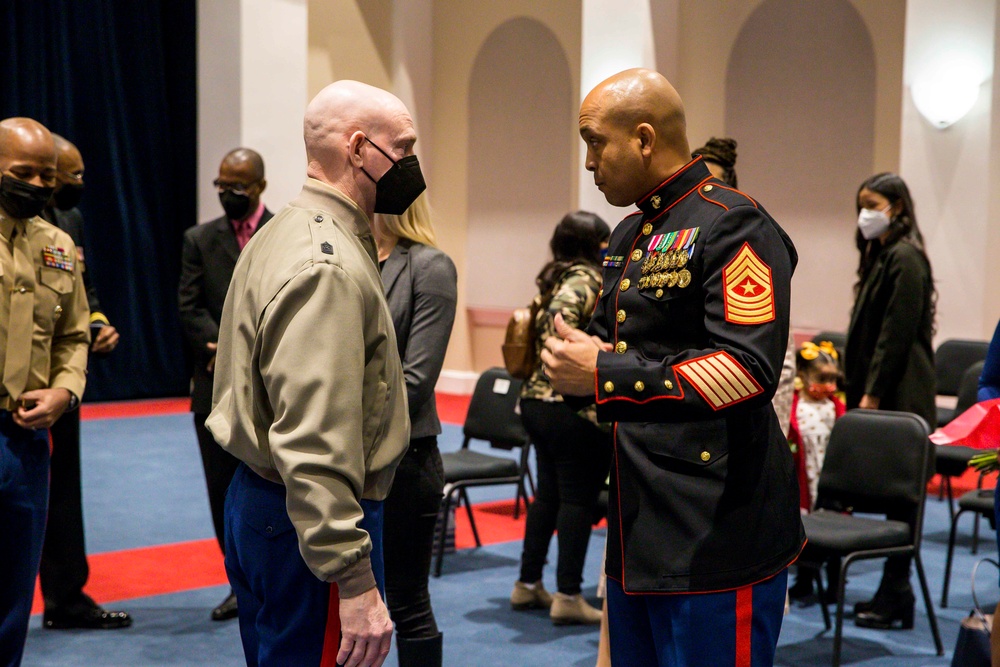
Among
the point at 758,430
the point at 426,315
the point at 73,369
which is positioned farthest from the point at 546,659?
the point at 758,430

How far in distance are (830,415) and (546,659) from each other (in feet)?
5.67

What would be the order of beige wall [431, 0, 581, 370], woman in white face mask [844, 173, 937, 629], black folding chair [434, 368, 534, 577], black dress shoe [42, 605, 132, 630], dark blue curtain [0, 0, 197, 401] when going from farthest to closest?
beige wall [431, 0, 581, 370]
dark blue curtain [0, 0, 197, 401]
black folding chair [434, 368, 534, 577]
woman in white face mask [844, 173, 937, 629]
black dress shoe [42, 605, 132, 630]

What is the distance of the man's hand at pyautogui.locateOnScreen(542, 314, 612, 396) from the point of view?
1.93 meters

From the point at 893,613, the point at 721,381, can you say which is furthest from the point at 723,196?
the point at 893,613

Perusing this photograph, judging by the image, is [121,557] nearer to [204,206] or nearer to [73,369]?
[73,369]

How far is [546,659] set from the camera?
3857mm

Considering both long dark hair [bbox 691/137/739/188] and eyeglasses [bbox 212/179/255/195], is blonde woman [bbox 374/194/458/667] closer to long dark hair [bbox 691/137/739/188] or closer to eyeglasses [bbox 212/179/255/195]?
long dark hair [bbox 691/137/739/188]

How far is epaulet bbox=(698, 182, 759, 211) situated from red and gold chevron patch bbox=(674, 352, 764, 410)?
0.93ft

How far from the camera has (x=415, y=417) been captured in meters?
2.89

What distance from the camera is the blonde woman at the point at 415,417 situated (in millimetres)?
2867

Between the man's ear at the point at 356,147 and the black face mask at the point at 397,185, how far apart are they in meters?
0.01

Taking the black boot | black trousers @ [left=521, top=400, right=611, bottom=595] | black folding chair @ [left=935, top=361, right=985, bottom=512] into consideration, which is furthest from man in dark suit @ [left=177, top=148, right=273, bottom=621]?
black folding chair @ [left=935, top=361, right=985, bottom=512]

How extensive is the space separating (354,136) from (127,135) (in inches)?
359

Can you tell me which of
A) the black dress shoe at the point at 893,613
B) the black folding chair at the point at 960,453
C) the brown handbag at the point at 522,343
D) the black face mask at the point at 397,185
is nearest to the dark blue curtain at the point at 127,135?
the brown handbag at the point at 522,343
